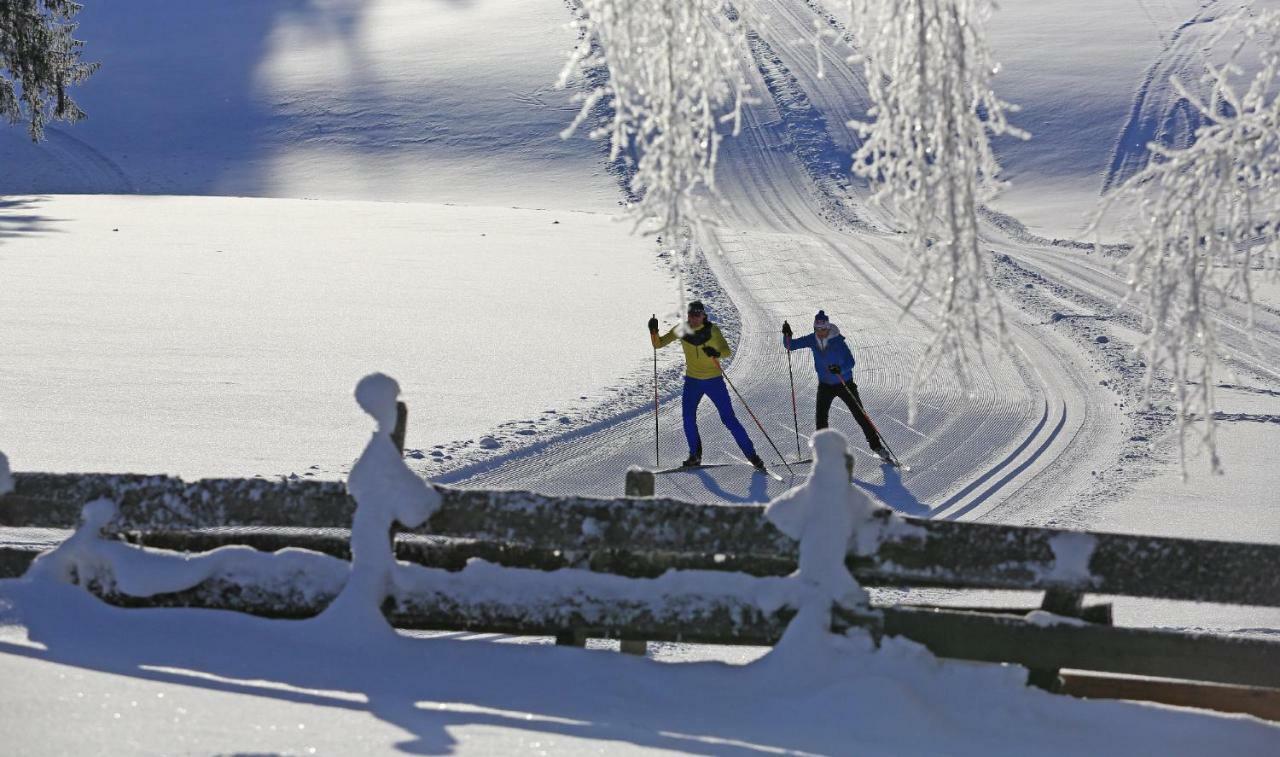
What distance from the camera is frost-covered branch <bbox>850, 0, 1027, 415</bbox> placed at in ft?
13.9

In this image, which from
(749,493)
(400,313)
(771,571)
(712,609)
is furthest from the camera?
(400,313)

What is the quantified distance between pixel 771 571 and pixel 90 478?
335cm

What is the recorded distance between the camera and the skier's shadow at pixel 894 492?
1098cm

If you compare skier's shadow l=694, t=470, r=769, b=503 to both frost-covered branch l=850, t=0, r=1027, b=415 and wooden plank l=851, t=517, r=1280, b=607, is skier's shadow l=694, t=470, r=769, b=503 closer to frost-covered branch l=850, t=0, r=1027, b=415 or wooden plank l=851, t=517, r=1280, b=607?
wooden plank l=851, t=517, r=1280, b=607

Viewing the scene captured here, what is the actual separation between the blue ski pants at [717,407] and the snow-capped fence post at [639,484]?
5.64 meters

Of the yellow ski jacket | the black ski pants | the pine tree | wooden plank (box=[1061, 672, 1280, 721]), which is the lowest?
wooden plank (box=[1061, 672, 1280, 721])

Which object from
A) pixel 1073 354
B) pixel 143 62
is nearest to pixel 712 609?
pixel 1073 354

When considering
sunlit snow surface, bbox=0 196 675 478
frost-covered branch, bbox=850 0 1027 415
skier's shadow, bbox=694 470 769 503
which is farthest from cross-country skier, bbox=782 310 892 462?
frost-covered branch, bbox=850 0 1027 415

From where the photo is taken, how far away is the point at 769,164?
38562mm

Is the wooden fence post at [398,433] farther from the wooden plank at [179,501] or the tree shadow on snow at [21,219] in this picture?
the tree shadow on snow at [21,219]

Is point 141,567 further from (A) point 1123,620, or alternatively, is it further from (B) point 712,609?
(A) point 1123,620

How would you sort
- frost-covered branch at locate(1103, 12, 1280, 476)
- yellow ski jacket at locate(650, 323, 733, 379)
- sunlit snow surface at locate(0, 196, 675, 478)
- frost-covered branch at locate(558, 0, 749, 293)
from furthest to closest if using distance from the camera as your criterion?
sunlit snow surface at locate(0, 196, 675, 478) < yellow ski jacket at locate(650, 323, 733, 379) < frost-covered branch at locate(1103, 12, 1280, 476) < frost-covered branch at locate(558, 0, 749, 293)

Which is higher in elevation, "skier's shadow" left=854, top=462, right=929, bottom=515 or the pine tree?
the pine tree

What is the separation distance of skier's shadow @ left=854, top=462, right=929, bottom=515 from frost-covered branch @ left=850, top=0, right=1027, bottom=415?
6.53 meters
